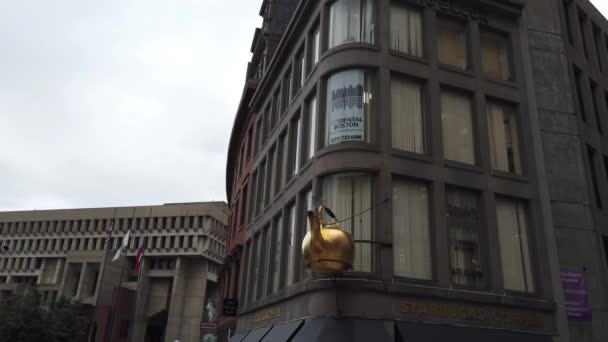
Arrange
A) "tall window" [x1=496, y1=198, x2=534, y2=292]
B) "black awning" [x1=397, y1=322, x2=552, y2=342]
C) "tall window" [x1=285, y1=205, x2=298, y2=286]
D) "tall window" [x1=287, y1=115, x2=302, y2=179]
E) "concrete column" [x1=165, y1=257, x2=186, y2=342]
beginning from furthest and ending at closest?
"concrete column" [x1=165, y1=257, x2=186, y2=342] → "tall window" [x1=287, y1=115, x2=302, y2=179] → "tall window" [x1=285, y1=205, x2=298, y2=286] → "tall window" [x1=496, y1=198, x2=534, y2=292] → "black awning" [x1=397, y1=322, x2=552, y2=342]

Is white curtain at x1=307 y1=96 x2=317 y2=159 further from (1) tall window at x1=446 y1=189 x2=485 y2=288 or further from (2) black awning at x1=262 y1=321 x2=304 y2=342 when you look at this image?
(2) black awning at x1=262 y1=321 x2=304 y2=342

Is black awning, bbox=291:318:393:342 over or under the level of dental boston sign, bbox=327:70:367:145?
under

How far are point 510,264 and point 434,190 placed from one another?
3.80 m

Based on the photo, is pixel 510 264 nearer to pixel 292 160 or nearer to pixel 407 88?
pixel 407 88

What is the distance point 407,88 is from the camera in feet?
59.7

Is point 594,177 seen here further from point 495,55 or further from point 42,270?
point 42,270

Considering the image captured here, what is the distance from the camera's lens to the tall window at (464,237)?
1614 cm

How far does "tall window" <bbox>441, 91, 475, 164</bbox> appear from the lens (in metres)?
17.9

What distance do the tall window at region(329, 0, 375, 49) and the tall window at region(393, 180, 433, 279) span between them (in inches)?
236

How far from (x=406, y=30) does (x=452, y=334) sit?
11.4 m

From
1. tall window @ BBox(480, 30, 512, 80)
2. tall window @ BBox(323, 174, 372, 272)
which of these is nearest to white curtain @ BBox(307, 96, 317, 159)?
tall window @ BBox(323, 174, 372, 272)

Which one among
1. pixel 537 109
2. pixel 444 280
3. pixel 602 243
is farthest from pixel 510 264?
pixel 537 109

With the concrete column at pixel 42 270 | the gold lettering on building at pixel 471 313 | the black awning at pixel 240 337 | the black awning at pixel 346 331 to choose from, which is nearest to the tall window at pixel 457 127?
the gold lettering on building at pixel 471 313

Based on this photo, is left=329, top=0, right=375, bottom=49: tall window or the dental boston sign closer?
the dental boston sign
